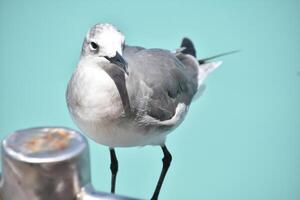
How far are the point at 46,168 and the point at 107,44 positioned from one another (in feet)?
1.43

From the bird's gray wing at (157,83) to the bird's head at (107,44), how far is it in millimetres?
88

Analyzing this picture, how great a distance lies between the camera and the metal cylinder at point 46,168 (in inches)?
14.0

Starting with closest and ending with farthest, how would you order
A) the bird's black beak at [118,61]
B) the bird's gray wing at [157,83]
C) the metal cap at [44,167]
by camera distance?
the metal cap at [44,167] < the bird's black beak at [118,61] < the bird's gray wing at [157,83]

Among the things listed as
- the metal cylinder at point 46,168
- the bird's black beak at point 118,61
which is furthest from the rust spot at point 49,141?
the bird's black beak at point 118,61

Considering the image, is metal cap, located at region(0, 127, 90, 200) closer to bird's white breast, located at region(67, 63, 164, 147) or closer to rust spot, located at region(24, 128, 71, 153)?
rust spot, located at region(24, 128, 71, 153)

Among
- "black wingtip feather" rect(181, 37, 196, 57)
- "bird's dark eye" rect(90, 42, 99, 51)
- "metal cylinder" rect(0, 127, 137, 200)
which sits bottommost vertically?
"black wingtip feather" rect(181, 37, 196, 57)

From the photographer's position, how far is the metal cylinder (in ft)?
1.17

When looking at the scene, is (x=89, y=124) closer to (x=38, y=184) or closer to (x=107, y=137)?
(x=107, y=137)

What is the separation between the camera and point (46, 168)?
13.9 inches

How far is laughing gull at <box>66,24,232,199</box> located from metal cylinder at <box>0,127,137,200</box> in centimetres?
39

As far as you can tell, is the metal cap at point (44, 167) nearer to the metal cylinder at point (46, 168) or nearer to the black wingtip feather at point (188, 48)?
the metal cylinder at point (46, 168)

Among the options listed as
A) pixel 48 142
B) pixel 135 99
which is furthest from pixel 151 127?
pixel 48 142

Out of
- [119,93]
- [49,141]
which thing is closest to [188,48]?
[119,93]

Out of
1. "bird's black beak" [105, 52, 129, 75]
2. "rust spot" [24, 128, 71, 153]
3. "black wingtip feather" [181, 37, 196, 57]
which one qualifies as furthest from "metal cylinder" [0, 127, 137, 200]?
"black wingtip feather" [181, 37, 196, 57]
